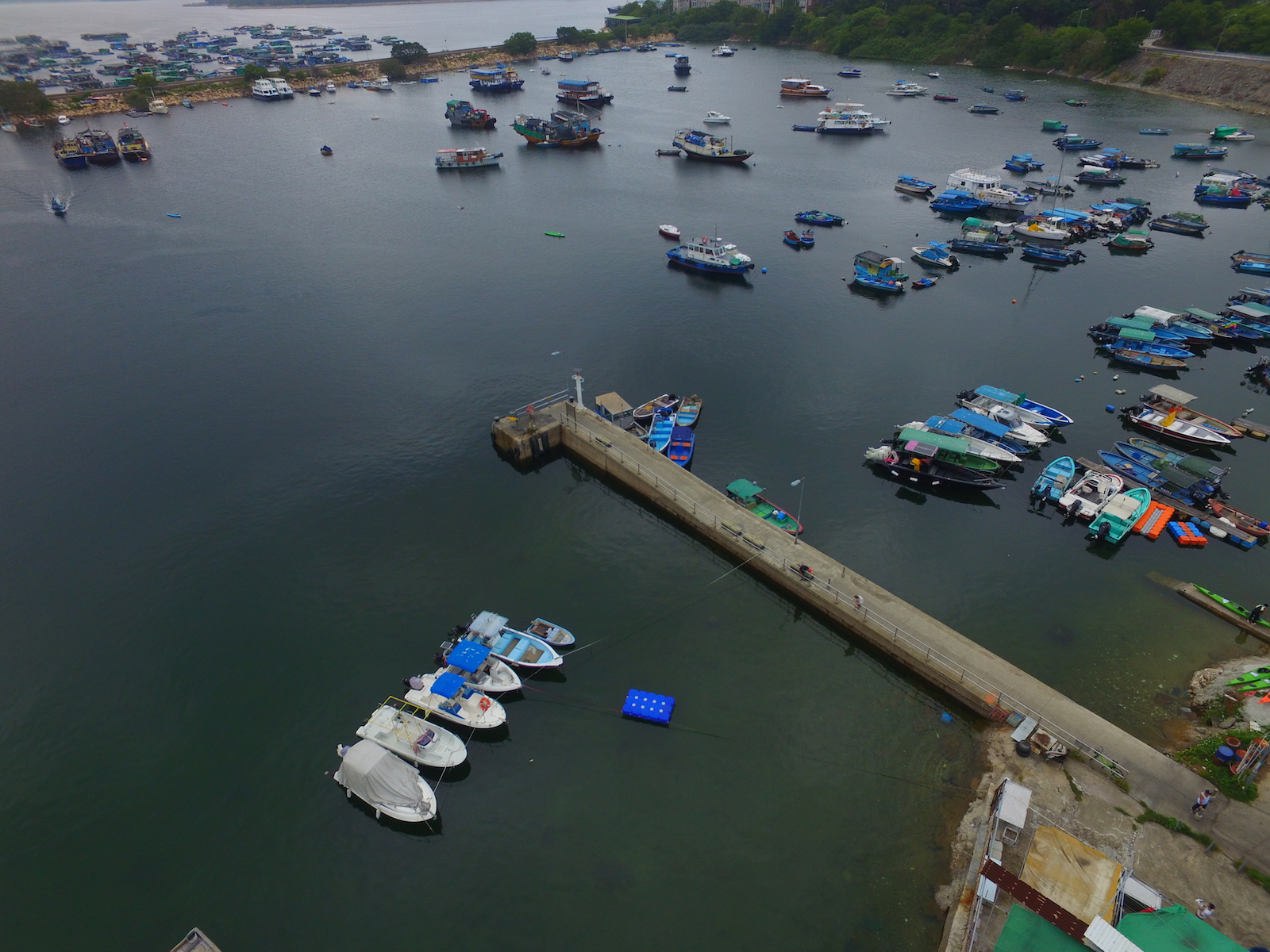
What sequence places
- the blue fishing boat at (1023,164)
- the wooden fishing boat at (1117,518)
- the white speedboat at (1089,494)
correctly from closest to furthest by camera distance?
the wooden fishing boat at (1117,518) → the white speedboat at (1089,494) → the blue fishing boat at (1023,164)

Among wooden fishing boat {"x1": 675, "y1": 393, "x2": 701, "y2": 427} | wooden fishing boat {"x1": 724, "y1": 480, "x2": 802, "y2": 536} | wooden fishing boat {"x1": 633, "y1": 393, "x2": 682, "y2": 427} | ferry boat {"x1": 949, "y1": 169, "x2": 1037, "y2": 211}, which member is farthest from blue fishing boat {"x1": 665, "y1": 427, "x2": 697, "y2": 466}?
ferry boat {"x1": 949, "y1": 169, "x2": 1037, "y2": 211}

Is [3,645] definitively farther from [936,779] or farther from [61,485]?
[936,779]

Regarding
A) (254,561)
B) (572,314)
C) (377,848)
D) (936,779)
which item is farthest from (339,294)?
(936,779)

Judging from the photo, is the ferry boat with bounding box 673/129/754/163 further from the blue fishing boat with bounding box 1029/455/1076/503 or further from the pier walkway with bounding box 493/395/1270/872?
the blue fishing boat with bounding box 1029/455/1076/503

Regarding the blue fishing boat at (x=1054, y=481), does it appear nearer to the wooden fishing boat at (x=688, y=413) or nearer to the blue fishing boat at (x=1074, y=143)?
the wooden fishing boat at (x=688, y=413)

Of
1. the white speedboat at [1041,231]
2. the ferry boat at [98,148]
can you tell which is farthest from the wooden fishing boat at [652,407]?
the ferry boat at [98,148]

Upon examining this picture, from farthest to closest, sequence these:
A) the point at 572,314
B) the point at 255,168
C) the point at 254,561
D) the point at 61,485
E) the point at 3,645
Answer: the point at 255,168, the point at 572,314, the point at 61,485, the point at 254,561, the point at 3,645
